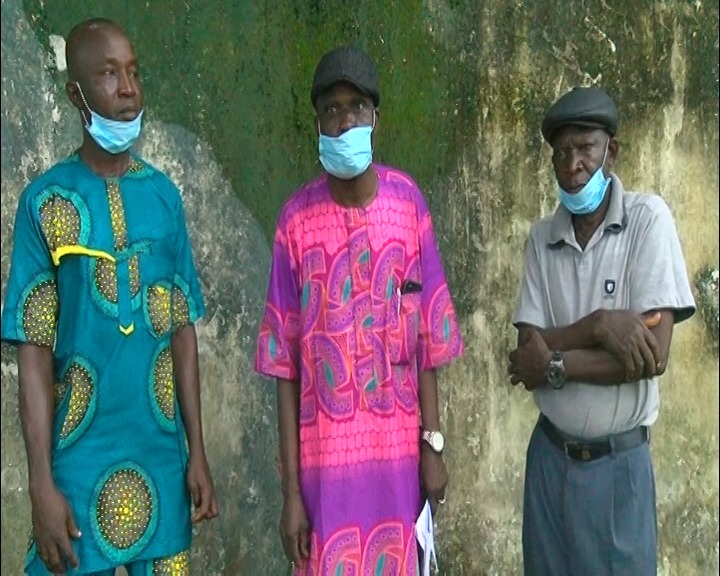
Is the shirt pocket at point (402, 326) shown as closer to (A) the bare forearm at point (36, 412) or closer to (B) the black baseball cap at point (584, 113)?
(B) the black baseball cap at point (584, 113)

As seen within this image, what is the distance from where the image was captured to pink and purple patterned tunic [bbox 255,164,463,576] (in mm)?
3031

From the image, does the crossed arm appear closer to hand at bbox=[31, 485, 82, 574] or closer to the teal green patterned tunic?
the teal green patterned tunic

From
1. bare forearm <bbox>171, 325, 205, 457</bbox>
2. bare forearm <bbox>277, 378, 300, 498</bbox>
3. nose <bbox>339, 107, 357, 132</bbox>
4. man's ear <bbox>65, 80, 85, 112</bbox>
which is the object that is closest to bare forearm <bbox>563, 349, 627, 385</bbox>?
bare forearm <bbox>277, 378, 300, 498</bbox>

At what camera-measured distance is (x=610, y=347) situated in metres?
3.05

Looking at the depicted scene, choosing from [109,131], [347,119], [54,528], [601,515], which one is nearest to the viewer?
[54,528]

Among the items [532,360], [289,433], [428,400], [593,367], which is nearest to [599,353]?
[593,367]

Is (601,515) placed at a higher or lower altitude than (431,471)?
lower

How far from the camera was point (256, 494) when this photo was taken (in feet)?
14.4

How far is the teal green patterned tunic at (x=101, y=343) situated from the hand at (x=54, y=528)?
35mm

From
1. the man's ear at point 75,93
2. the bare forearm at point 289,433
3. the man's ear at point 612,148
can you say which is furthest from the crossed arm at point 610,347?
the man's ear at point 75,93

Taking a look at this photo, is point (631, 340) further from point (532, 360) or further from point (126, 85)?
point (126, 85)

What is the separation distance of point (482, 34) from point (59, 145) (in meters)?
1.74

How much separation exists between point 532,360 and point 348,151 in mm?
822

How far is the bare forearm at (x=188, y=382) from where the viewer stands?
3072mm
